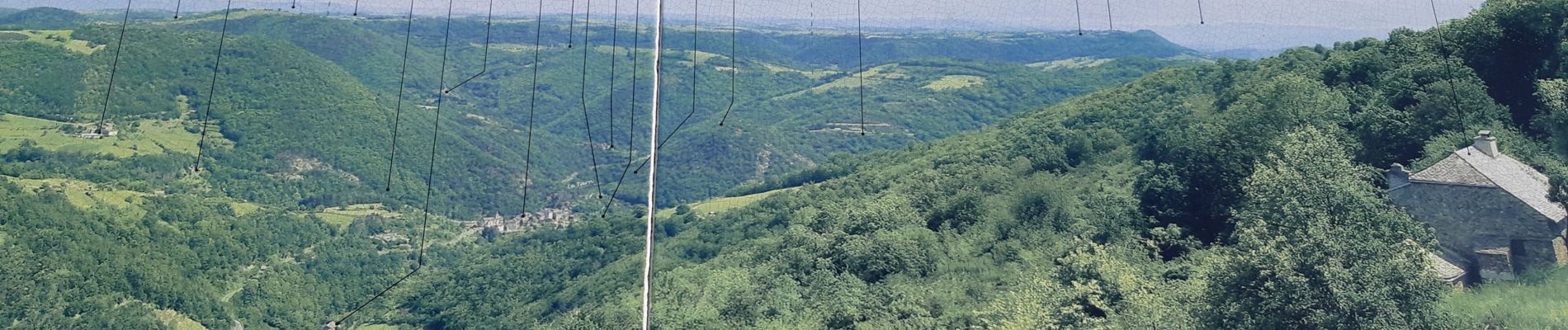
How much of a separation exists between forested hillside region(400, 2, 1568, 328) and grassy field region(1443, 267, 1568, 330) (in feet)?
0.38

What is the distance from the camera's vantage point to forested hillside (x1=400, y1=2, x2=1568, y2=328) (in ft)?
75.7

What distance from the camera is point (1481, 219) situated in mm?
28141

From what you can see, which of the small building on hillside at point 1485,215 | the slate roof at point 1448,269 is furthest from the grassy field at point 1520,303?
the small building on hillside at point 1485,215

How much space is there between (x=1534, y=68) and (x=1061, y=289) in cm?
2192

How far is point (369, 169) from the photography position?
182 meters

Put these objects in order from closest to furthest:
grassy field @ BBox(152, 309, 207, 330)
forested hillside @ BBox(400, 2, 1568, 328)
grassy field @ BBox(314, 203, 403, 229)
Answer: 1. forested hillside @ BBox(400, 2, 1568, 328)
2. grassy field @ BBox(152, 309, 207, 330)
3. grassy field @ BBox(314, 203, 403, 229)

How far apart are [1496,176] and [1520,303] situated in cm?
596

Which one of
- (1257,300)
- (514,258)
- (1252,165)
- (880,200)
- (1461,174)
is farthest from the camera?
(514,258)

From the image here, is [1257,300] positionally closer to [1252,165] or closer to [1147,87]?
[1252,165]

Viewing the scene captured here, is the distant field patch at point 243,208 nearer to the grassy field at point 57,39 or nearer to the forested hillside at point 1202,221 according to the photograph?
the grassy field at point 57,39

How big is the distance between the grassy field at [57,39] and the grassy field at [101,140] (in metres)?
20.2

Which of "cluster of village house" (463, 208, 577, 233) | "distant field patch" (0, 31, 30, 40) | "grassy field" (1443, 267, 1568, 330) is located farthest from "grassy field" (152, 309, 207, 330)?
"distant field patch" (0, 31, 30, 40)

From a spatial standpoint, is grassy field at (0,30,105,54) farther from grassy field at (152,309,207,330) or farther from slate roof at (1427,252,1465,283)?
slate roof at (1427,252,1465,283)

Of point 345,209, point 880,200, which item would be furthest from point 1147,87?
point 345,209
